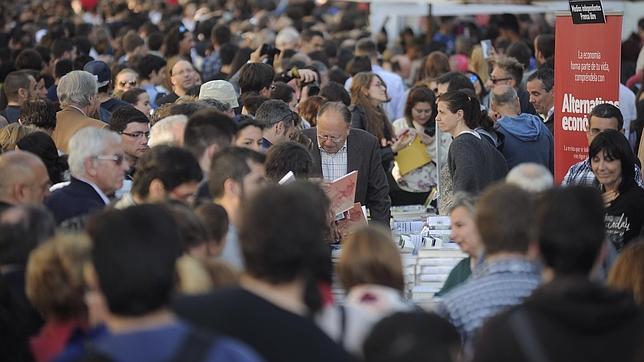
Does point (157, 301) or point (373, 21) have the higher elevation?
point (157, 301)

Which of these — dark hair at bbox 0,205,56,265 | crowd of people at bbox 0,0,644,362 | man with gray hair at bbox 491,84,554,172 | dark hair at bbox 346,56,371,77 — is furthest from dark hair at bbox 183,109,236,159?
dark hair at bbox 346,56,371,77

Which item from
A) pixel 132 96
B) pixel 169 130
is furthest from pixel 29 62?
pixel 169 130

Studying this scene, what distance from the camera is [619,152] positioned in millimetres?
7910

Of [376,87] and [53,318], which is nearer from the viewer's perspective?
[53,318]

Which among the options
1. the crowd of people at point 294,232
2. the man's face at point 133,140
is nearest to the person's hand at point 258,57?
the crowd of people at point 294,232

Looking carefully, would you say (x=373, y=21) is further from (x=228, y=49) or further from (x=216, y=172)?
(x=216, y=172)

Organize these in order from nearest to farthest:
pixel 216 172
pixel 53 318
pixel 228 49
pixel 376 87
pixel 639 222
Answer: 1. pixel 53 318
2. pixel 216 172
3. pixel 639 222
4. pixel 376 87
5. pixel 228 49

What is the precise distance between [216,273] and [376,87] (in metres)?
7.41

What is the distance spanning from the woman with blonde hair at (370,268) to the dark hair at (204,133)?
190cm

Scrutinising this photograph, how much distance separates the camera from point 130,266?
3678 mm

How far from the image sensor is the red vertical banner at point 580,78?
388 inches

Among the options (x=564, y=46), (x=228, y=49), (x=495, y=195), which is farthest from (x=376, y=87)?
(x=495, y=195)

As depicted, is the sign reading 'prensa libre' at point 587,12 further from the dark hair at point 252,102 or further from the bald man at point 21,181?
the bald man at point 21,181

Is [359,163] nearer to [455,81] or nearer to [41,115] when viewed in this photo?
[41,115]
